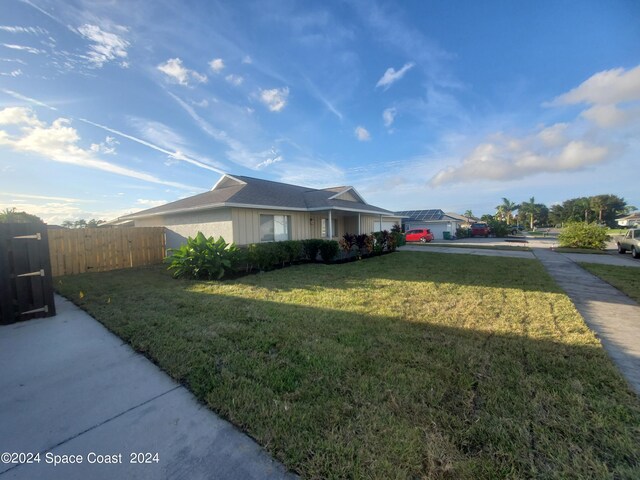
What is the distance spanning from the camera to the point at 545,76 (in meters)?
10.7

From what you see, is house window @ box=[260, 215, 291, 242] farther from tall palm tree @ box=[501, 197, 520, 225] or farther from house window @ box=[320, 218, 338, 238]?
tall palm tree @ box=[501, 197, 520, 225]

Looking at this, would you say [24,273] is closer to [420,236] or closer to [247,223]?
[247,223]

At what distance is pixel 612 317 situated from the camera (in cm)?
470

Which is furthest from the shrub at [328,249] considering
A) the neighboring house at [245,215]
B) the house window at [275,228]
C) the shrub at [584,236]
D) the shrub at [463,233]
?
the shrub at [463,233]

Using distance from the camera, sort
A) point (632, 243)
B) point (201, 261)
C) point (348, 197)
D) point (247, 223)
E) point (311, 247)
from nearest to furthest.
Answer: point (201, 261) → point (247, 223) → point (311, 247) → point (632, 243) → point (348, 197)

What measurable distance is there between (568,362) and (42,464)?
204 inches

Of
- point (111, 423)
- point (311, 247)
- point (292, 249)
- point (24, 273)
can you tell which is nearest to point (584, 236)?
point (311, 247)

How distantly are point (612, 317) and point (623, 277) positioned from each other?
5.47m

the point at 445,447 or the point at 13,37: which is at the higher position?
the point at 13,37

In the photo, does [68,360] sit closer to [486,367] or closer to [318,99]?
[486,367]

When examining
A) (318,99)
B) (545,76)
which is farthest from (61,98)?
(545,76)

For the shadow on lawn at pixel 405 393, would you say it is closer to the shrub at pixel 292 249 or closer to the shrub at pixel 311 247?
the shrub at pixel 292 249

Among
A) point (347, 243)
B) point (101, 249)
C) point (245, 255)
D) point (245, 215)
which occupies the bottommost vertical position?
point (245, 255)

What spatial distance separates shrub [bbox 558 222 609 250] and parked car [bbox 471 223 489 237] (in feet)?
55.4
